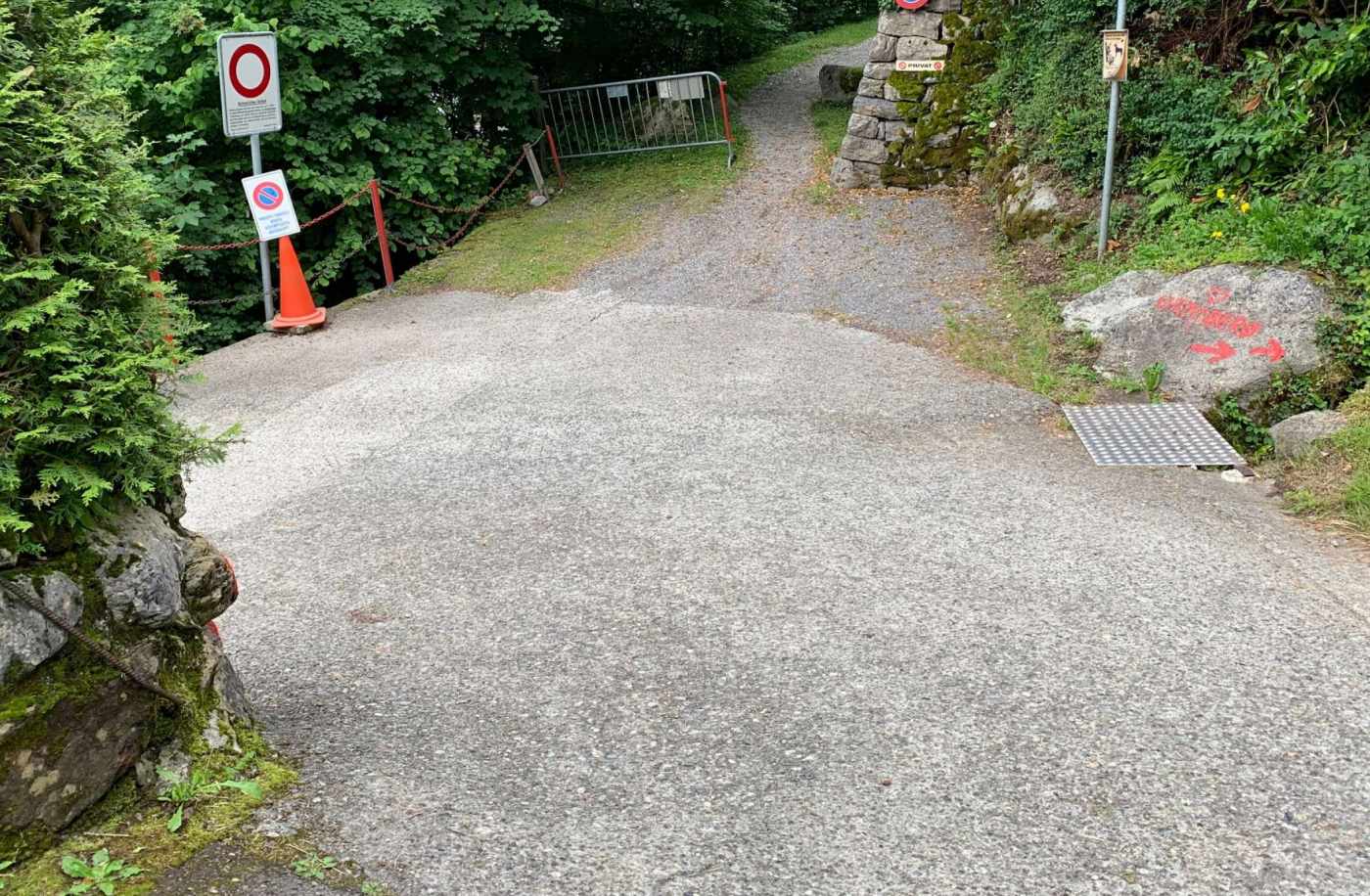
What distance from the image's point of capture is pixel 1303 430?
6500 millimetres

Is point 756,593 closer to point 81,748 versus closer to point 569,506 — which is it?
point 569,506

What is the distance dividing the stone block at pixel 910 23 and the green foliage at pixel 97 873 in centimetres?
1191

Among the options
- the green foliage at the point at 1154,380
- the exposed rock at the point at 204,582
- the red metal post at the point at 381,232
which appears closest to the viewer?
the exposed rock at the point at 204,582

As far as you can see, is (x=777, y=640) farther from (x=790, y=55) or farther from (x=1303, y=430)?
(x=790, y=55)

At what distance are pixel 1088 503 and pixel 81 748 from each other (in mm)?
4843

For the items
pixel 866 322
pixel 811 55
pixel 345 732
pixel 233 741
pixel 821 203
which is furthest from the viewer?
pixel 811 55

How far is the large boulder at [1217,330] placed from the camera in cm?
718

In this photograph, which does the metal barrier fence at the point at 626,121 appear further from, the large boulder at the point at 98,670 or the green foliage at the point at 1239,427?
the large boulder at the point at 98,670

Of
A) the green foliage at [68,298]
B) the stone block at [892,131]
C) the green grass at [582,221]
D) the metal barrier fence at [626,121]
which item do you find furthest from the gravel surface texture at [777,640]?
the metal barrier fence at [626,121]

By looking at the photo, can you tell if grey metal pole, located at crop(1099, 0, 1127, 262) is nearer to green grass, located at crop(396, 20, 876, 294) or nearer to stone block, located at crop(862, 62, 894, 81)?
stone block, located at crop(862, 62, 894, 81)

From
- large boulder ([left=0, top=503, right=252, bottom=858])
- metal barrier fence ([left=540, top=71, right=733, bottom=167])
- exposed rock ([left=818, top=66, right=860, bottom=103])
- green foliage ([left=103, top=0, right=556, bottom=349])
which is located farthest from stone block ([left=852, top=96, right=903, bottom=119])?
large boulder ([left=0, top=503, right=252, bottom=858])

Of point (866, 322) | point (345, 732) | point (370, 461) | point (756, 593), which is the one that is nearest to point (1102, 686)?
point (756, 593)

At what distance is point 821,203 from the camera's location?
12781 millimetres

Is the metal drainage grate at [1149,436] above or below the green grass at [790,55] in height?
below
